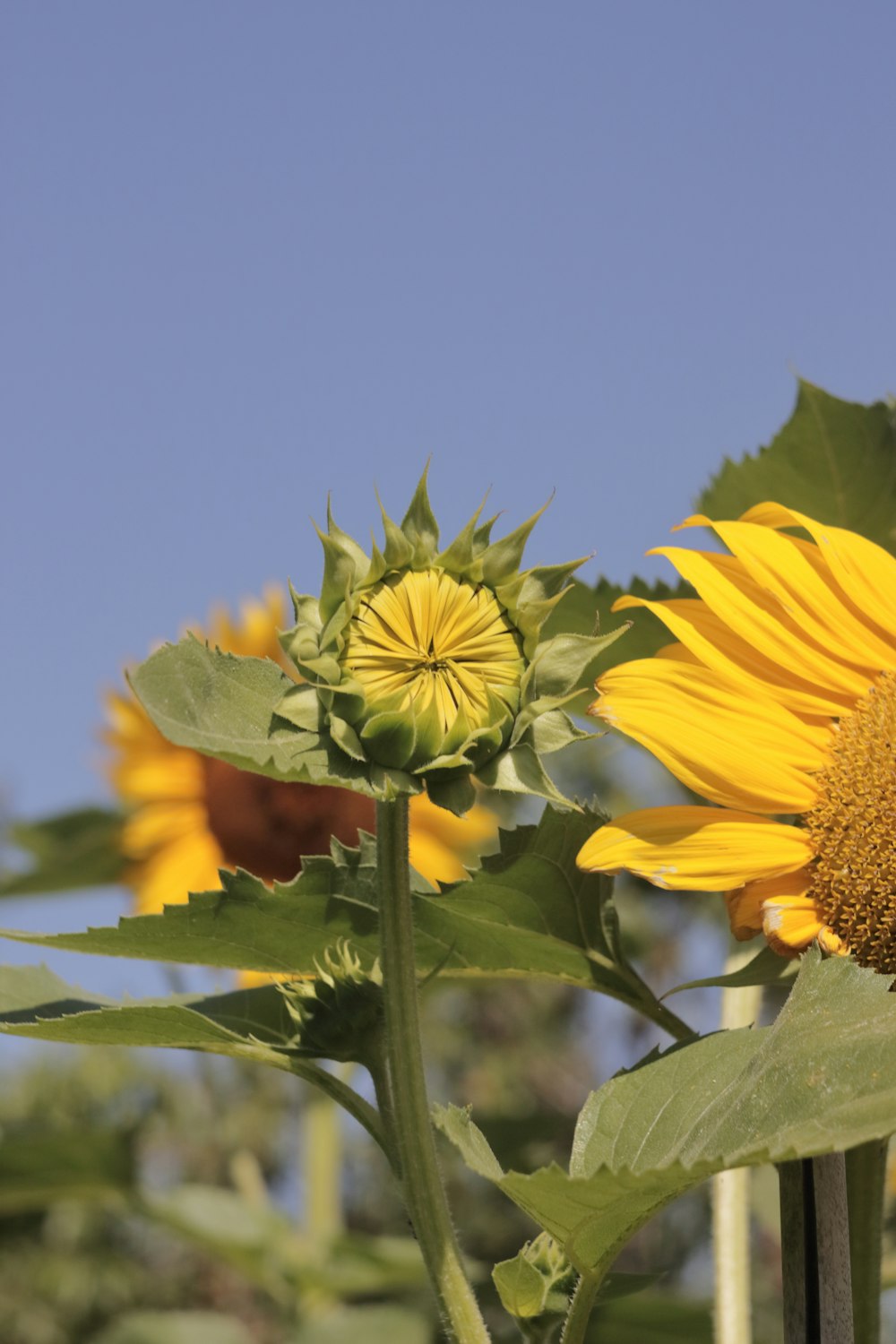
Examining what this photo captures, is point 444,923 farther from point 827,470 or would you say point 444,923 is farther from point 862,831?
point 827,470

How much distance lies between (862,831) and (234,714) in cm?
36

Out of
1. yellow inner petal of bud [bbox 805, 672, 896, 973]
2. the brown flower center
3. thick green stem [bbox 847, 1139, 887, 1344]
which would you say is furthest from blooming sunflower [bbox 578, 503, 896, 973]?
the brown flower center

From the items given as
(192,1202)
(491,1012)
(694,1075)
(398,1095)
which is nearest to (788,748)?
(694,1075)

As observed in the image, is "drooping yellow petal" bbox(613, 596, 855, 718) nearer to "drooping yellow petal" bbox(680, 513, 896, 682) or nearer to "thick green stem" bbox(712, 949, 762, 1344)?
"drooping yellow petal" bbox(680, 513, 896, 682)

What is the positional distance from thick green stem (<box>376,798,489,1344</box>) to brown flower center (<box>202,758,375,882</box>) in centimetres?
191

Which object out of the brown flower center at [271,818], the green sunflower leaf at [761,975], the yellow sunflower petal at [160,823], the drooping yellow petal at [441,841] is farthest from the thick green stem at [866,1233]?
the yellow sunflower petal at [160,823]

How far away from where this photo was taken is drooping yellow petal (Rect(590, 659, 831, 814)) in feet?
2.81

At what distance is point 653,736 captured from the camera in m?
0.86

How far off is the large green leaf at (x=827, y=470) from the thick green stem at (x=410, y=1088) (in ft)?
1.76

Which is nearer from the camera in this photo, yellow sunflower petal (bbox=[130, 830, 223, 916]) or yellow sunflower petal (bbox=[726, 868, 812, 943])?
yellow sunflower petal (bbox=[726, 868, 812, 943])

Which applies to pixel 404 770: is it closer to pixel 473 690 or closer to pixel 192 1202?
pixel 473 690

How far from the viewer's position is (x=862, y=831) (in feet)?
2.82

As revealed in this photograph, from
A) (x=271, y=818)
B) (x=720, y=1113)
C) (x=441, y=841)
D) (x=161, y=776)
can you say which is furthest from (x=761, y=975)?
(x=161, y=776)

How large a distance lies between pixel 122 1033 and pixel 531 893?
256 millimetres
